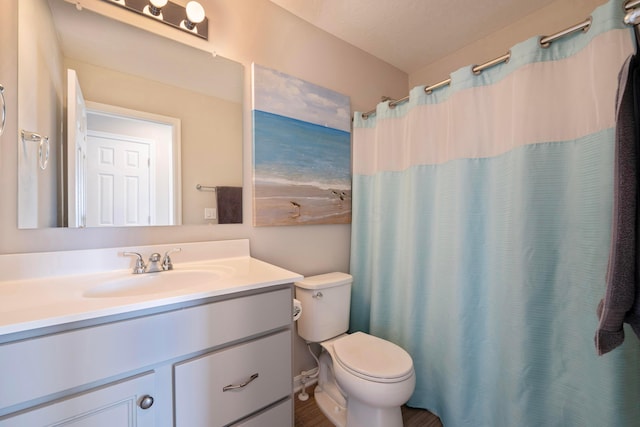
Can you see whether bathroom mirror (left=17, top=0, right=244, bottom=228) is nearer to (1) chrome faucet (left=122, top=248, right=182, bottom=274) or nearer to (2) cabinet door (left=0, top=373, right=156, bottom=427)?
(1) chrome faucet (left=122, top=248, right=182, bottom=274)

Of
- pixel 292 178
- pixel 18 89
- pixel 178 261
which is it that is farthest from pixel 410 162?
pixel 18 89

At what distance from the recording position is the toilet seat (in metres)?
1.08

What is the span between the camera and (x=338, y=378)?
1189 millimetres

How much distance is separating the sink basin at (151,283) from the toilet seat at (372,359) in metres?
0.72

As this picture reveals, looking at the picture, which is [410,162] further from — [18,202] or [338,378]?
[18,202]

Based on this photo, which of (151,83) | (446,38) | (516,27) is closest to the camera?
(151,83)

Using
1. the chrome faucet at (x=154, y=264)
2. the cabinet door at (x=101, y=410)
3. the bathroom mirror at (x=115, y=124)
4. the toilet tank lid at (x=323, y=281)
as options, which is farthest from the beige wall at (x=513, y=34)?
the cabinet door at (x=101, y=410)

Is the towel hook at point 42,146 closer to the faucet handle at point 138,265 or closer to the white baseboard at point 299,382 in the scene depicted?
the faucet handle at point 138,265

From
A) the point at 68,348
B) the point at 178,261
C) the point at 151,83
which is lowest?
the point at 68,348

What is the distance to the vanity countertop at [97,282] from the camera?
2.06ft

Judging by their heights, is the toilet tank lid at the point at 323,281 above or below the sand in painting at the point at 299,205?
below

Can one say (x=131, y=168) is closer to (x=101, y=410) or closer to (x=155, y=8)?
(x=155, y=8)

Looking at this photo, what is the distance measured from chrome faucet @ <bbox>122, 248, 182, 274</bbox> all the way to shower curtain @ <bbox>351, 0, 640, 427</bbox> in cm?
127

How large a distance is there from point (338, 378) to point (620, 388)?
102cm
